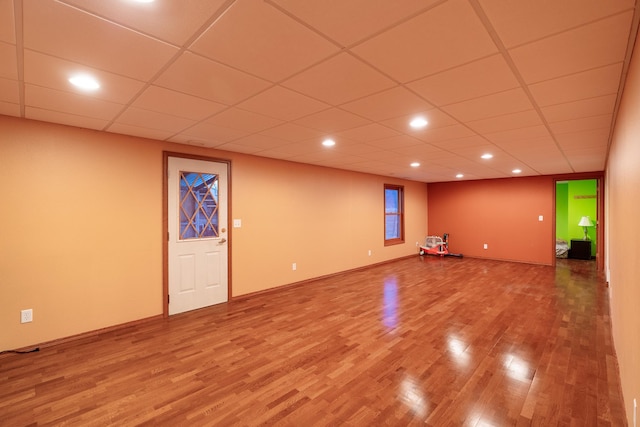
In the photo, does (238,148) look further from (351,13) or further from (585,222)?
(585,222)

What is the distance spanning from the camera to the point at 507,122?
2.99 meters

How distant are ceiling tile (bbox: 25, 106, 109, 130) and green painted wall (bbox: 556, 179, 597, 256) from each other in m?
11.6

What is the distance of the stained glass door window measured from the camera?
4.11 m

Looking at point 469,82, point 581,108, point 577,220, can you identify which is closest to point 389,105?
point 469,82

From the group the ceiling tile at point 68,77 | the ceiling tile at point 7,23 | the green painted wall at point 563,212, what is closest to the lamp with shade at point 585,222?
the green painted wall at point 563,212

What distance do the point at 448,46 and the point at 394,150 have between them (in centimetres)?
282

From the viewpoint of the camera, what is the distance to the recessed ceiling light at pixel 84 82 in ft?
6.60

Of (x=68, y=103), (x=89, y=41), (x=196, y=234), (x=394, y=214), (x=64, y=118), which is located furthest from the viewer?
(x=394, y=214)

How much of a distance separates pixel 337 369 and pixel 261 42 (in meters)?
2.59

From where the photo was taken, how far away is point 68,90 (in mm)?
→ 2244

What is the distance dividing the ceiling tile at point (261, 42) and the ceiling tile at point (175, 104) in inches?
29.6

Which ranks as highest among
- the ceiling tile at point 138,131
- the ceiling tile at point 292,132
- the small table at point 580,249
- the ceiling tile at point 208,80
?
the ceiling tile at point 138,131

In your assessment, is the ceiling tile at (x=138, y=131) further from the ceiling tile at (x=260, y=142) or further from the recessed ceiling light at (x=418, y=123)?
the recessed ceiling light at (x=418, y=123)

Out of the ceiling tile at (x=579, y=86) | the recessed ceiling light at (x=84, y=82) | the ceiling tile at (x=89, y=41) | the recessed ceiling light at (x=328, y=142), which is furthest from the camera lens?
the recessed ceiling light at (x=328, y=142)
